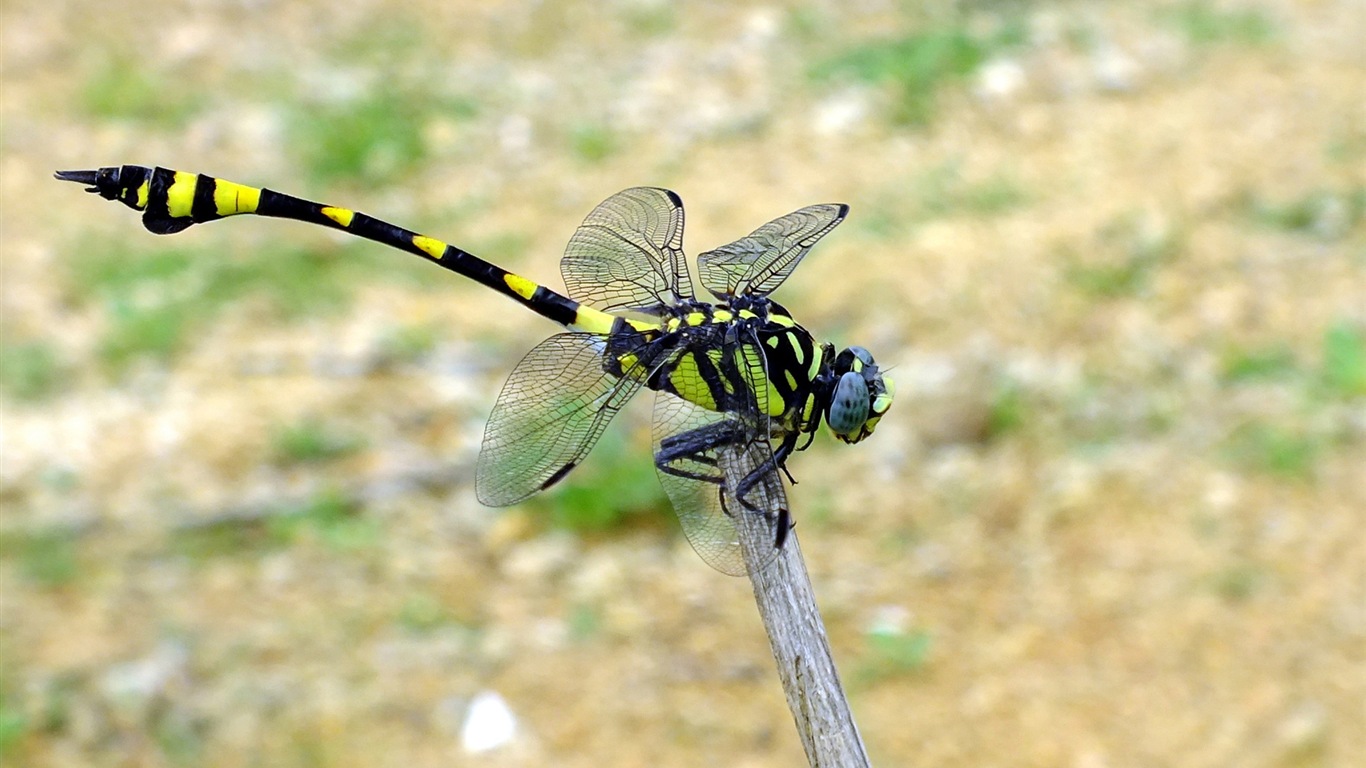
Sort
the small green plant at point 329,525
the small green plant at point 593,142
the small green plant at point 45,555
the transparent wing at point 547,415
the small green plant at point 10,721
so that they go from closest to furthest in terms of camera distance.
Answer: the transparent wing at point 547,415
the small green plant at point 10,721
the small green plant at point 45,555
the small green plant at point 329,525
the small green plant at point 593,142

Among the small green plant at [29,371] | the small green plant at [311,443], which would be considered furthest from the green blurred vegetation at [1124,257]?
the small green plant at [29,371]

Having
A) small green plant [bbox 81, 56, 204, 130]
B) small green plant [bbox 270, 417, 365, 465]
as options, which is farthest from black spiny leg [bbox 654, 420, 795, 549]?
small green plant [bbox 81, 56, 204, 130]

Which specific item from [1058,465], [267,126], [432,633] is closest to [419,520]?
[432,633]

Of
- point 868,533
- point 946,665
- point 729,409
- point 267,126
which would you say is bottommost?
point 729,409

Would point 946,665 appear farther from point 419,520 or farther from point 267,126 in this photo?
point 267,126

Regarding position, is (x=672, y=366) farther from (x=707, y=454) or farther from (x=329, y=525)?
(x=329, y=525)

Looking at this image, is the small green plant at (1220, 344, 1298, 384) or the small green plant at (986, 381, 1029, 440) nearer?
the small green plant at (986, 381, 1029, 440)

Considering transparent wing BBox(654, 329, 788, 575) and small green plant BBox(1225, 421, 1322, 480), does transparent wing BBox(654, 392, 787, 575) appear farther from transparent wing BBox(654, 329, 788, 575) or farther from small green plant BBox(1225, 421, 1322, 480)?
small green plant BBox(1225, 421, 1322, 480)

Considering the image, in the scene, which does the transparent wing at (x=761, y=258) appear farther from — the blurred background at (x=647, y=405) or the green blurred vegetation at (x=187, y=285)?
the green blurred vegetation at (x=187, y=285)
